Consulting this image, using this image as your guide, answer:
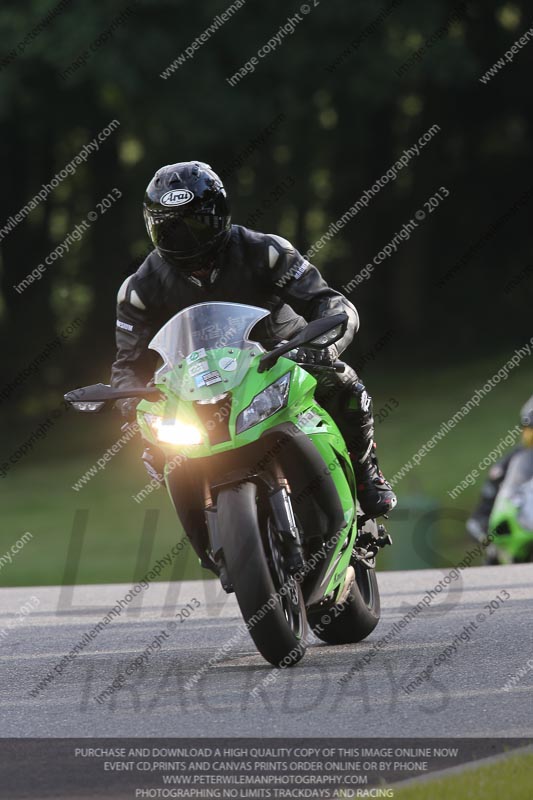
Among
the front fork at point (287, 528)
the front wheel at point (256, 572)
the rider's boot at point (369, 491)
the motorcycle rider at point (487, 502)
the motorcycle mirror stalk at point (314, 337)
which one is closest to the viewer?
the front wheel at point (256, 572)

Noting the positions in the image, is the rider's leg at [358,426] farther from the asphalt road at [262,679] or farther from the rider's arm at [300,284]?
the asphalt road at [262,679]

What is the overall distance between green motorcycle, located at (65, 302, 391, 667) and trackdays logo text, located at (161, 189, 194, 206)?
449 millimetres

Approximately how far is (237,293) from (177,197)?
1.75 ft

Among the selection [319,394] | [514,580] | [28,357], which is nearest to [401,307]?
[28,357]

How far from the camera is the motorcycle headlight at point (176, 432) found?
5.90 m

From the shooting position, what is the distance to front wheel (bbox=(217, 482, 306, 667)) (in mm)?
5609

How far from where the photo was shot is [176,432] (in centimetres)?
595

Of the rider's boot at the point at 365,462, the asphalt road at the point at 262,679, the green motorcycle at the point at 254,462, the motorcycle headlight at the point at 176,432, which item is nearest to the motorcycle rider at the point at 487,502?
the asphalt road at the point at 262,679

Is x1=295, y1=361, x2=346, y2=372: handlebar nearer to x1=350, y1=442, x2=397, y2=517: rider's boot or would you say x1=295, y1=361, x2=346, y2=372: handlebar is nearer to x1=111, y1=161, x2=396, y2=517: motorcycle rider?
x1=111, y1=161, x2=396, y2=517: motorcycle rider

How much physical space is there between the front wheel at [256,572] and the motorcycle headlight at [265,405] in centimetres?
25

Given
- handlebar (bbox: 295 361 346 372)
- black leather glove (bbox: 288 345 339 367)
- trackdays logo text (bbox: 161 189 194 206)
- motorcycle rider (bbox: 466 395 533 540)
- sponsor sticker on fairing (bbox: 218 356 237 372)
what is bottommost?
motorcycle rider (bbox: 466 395 533 540)

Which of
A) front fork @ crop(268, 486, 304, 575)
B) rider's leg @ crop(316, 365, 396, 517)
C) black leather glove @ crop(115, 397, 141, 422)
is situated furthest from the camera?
rider's leg @ crop(316, 365, 396, 517)

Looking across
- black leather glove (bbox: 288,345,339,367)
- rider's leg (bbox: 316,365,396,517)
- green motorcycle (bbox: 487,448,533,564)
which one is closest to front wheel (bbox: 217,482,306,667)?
black leather glove (bbox: 288,345,339,367)

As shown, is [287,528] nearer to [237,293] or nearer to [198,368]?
[198,368]
